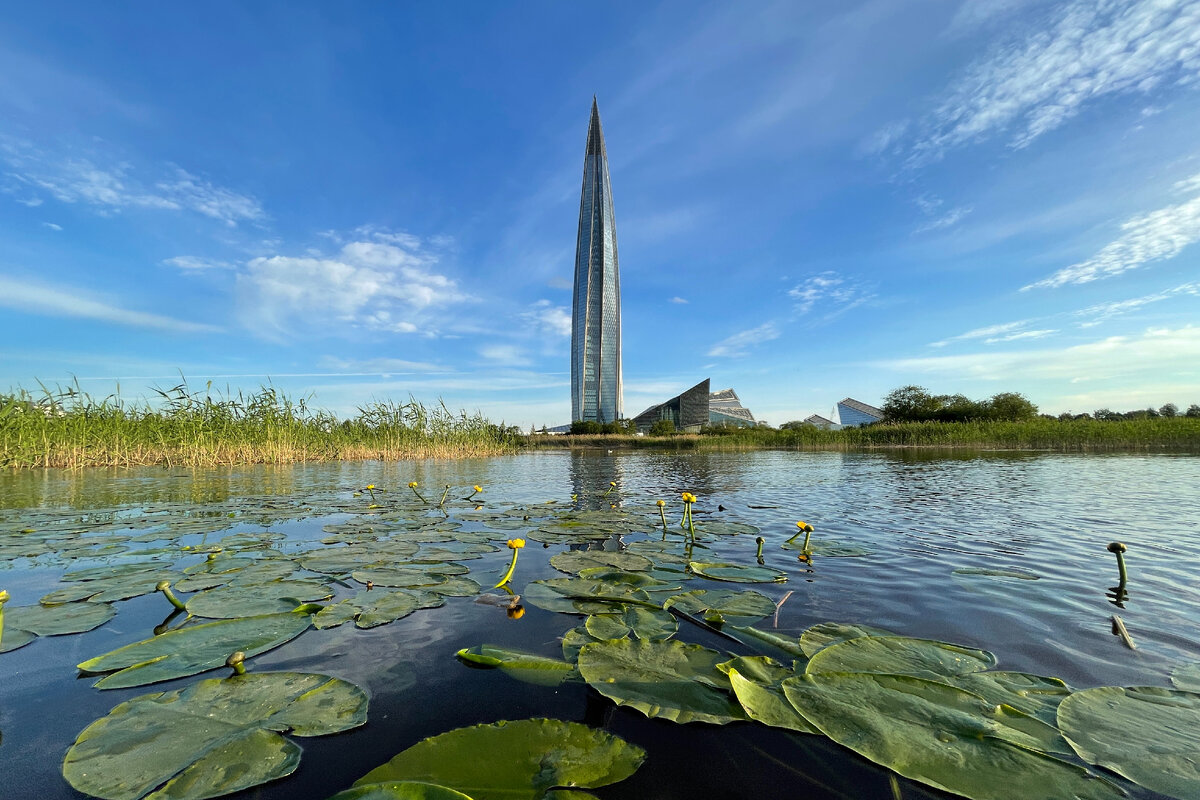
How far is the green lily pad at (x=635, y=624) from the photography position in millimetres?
2006

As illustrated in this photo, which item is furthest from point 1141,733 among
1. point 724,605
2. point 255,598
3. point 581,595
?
point 255,598

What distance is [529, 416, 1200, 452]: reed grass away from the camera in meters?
19.0

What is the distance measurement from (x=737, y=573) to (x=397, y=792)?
2451 millimetres

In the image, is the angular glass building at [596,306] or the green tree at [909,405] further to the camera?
the angular glass building at [596,306]

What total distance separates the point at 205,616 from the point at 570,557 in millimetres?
2033

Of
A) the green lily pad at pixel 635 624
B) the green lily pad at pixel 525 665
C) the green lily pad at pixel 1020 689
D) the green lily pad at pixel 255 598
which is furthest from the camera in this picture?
the green lily pad at pixel 255 598

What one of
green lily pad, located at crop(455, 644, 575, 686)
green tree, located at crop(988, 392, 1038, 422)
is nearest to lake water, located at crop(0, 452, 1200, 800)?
green lily pad, located at crop(455, 644, 575, 686)

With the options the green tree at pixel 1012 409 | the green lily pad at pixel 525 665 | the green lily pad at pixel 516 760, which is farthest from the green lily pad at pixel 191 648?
the green tree at pixel 1012 409

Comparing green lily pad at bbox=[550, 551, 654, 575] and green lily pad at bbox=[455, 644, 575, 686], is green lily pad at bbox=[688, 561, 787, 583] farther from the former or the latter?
green lily pad at bbox=[455, 644, 575, 686]

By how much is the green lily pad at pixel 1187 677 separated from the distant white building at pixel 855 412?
85.2 metres

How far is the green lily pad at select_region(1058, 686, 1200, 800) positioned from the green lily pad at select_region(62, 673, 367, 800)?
6.72ft

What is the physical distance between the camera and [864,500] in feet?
21.6

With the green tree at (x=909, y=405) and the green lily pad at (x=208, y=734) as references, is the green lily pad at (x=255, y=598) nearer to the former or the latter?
the green lily pad at (x=208, y=734)

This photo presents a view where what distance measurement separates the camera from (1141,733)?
1.27 meters
